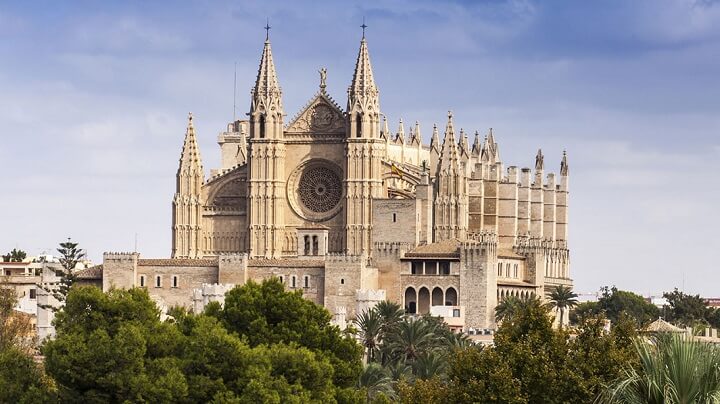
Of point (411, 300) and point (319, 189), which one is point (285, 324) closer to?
point (411, 300)

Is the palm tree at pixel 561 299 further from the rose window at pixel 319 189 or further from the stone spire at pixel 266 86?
the stone spire at pixel 266 86

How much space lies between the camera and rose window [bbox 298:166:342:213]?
11112cm

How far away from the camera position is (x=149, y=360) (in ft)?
151

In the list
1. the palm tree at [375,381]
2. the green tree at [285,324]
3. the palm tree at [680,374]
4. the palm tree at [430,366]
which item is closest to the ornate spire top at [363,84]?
the palm tree at [430,366]

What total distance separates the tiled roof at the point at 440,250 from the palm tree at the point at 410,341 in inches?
871

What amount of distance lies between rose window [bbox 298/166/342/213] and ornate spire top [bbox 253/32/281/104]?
5.07 metres

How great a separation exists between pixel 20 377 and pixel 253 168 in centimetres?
6461

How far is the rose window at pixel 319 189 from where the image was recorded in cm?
11112

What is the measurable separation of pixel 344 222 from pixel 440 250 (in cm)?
855

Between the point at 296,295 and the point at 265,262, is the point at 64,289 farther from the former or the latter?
the point at 296,295

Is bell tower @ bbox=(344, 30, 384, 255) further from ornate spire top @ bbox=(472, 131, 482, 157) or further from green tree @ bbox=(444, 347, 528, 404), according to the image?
green tree @ bbox=(444, 347, 528, 404)

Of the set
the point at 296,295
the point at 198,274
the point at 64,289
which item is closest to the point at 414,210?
the point at 198,274

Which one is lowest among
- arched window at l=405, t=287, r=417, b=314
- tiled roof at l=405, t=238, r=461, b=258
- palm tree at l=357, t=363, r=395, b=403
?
palm tree at l=357, t=363, r=395, b=403

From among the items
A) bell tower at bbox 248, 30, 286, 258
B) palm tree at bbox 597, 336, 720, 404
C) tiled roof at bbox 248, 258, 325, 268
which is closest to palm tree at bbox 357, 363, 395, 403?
palm tree at bbox 597, 336, 720, 404
